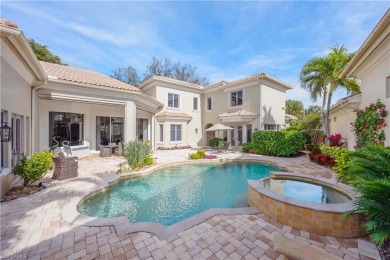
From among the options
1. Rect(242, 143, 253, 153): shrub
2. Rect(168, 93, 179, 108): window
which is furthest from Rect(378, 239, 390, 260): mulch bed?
Rect(168, 93, 179, 108): window

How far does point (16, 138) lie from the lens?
7.88m

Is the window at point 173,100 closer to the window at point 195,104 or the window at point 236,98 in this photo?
the window at point 195,104

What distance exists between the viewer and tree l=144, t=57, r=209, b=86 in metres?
36.8

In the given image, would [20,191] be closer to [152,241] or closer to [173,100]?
[152,241]

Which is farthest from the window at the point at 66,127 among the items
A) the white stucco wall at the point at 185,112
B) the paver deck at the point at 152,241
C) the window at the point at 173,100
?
the paver deck at the point at 152,241

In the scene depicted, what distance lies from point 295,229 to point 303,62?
588 inches

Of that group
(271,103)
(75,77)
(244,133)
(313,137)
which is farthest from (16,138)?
(313,137)

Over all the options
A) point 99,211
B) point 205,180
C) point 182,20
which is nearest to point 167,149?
point 205,180

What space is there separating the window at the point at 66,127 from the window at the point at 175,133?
29.6 ft

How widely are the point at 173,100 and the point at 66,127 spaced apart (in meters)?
11.1

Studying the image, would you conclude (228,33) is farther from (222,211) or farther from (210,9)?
(222,211)

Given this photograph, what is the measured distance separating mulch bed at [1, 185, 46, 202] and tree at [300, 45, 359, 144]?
711 inches

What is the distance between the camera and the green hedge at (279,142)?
15.2m

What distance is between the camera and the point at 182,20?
12.1m
